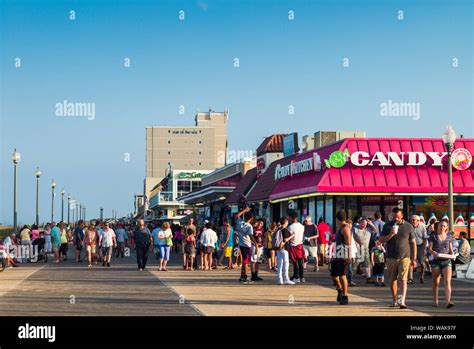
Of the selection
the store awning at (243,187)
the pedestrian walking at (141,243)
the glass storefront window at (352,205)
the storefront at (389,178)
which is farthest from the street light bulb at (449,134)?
the store awning at (243,187)

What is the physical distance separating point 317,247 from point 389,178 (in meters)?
5.16

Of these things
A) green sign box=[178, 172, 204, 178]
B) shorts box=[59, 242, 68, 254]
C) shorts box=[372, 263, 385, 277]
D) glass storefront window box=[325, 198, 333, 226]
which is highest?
green sign box=[178, 172, 204, 178]

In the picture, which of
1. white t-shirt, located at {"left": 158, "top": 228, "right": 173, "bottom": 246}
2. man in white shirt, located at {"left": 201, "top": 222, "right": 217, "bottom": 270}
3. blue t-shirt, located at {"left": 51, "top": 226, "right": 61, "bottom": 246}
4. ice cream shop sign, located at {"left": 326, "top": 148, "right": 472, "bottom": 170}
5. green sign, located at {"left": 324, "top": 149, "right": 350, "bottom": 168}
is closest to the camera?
white t-shirt, located at {"left": 158, "top": 228, "right": 173, "bottom": 246}

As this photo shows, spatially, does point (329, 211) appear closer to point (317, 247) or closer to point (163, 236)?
point (317, 247)

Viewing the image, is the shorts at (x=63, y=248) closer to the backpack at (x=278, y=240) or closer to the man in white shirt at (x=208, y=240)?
the man in white shirt at (x=208, y=240)

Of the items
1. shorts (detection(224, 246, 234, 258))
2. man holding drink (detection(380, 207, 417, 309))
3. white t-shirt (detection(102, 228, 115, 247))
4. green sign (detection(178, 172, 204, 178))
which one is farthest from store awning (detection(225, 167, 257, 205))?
green sign (detection(178, 172, 204, 178))

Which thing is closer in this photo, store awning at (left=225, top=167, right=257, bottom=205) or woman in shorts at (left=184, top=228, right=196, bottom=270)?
woman in shorts at (left=184, top=228, right=196, bottom=270)

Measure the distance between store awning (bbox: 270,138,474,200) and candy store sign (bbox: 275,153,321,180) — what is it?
287 mm

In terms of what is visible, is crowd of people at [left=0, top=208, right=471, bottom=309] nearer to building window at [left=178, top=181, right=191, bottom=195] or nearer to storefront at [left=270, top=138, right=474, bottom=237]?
storefront at [left=270, top=138, right=474, bottom=237]

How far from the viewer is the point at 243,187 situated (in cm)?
5056

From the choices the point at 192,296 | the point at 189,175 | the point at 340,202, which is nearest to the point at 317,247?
the point at 340,202

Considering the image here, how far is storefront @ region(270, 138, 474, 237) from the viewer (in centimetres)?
3256

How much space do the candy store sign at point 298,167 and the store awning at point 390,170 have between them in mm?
→ 287
